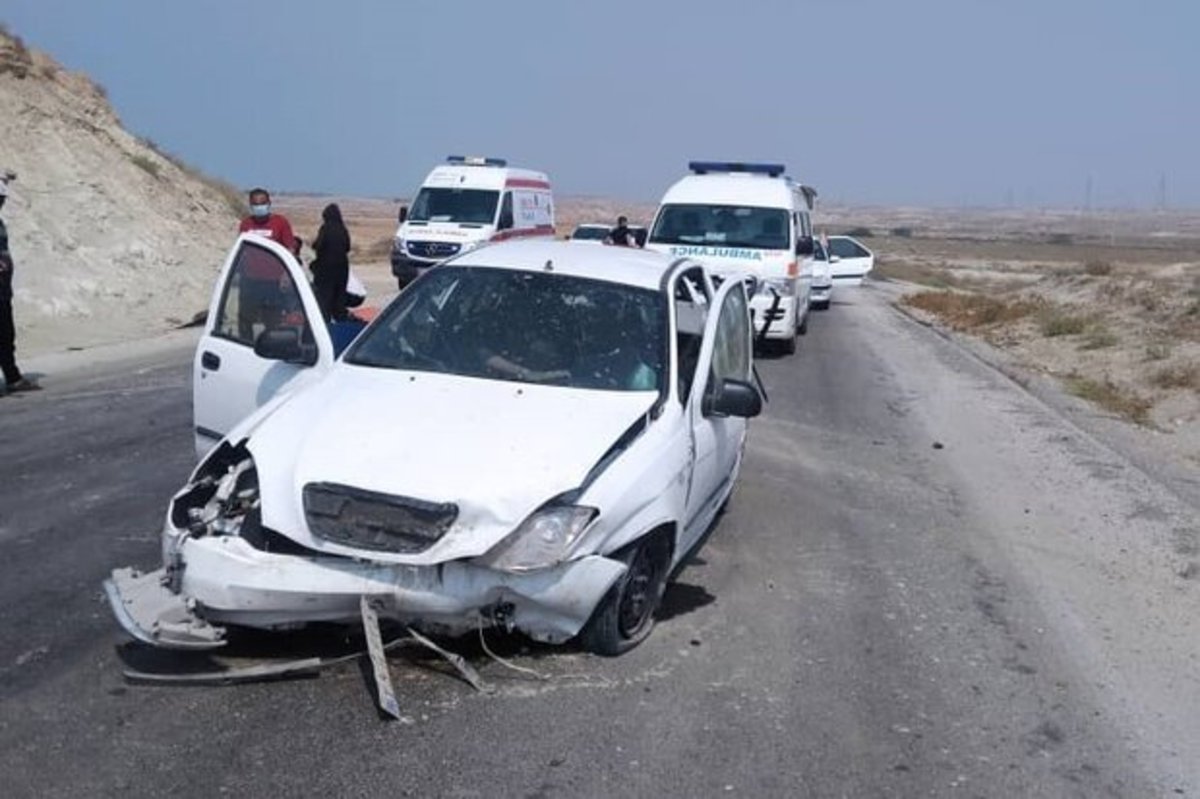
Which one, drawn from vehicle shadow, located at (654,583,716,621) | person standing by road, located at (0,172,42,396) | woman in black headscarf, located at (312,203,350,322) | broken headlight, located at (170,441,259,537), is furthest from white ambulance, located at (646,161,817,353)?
broken headlight, located at (170,441,259,537)

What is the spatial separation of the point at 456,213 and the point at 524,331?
20.9 metres

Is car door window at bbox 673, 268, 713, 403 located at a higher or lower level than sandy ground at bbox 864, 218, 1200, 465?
higher

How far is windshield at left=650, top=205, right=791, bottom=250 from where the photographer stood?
65.0 ft

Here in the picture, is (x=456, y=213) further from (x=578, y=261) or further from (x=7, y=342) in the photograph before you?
(x=578, y=261)

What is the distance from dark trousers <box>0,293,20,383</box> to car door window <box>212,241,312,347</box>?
19.8 ft

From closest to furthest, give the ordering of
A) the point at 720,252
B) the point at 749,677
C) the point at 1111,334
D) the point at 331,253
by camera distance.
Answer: the point at 749,677 < the point at 331,253 < the point at 720,252 < the point at 1111,334

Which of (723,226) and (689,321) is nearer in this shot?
(689,321)

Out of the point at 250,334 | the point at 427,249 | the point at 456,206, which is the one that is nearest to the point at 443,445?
the point at 250,334

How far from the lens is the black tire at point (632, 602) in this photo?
5911 millimetres

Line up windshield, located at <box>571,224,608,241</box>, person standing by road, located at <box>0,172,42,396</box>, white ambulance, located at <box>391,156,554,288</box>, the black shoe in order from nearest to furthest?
person standing by road, located at <box>0,172,42,396</box> → the black shoe → white ambulance, located at <box>391,156,554,288</box> → windshield, located at <box>571,224,608,241</box>

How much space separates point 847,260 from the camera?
36.6 metres

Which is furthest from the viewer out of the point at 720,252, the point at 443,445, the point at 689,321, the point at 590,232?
the point at 590,232

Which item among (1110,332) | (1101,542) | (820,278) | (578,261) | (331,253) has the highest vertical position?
(578,261)

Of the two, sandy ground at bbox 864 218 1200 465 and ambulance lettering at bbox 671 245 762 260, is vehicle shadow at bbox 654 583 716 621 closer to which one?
sandy ground at bbox 864 218 1200 465
